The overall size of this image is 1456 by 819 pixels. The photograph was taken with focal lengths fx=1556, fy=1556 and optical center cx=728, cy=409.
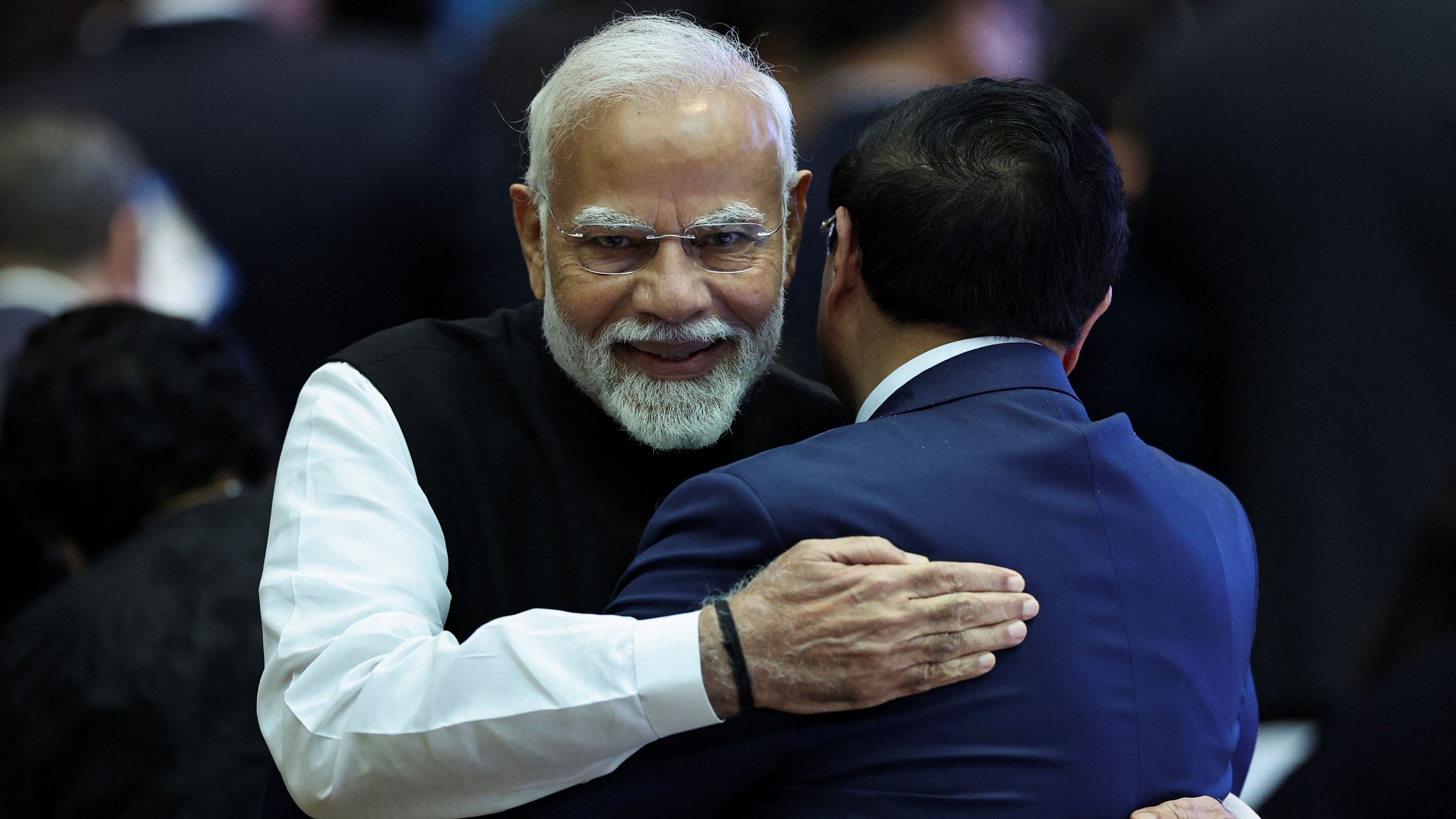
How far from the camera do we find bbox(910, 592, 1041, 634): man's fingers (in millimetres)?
1862

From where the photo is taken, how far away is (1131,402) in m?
3.56

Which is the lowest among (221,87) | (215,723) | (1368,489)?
(215,723)

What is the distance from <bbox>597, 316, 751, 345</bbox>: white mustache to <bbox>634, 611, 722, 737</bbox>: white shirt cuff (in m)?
0.61

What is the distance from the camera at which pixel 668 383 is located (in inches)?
94.8

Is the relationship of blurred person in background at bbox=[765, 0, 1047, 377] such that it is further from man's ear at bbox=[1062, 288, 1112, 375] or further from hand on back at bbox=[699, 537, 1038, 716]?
hand on back at bbox=[699, 537, 1038, 716]

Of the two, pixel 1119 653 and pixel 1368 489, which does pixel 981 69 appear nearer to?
pixel 1368 489

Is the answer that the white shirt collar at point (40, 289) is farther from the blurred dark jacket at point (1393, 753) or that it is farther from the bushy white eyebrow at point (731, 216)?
the blurred dark jacket at point (1393, 753)

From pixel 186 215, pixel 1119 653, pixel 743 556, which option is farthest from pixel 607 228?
pixel 186 215

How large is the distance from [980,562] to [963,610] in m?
0.08

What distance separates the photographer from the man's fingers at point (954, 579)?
1870mm

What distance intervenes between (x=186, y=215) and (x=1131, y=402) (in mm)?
2524

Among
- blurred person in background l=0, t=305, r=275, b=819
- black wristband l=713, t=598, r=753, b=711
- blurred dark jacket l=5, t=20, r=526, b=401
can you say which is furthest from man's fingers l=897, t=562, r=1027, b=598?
blurred dark jacket l=5, t=20, r=526, b=401

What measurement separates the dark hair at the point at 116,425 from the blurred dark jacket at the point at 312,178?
994 millimetres

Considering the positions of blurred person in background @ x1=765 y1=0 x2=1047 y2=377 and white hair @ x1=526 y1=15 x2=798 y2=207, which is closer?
white hair @ x1=526 y1=15 x2=798 y2=207
